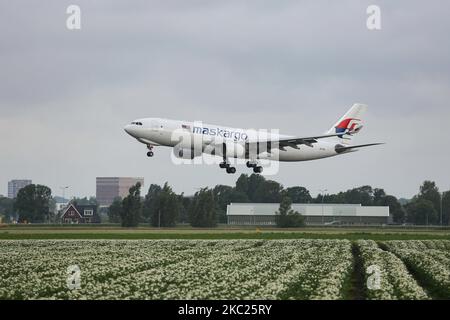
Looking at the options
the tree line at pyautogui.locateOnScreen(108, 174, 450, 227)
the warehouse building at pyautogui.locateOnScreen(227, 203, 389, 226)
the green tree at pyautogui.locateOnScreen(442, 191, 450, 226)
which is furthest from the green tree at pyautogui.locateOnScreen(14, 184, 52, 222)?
the green tree at pyautogui.locateOnScreen(442, 191, 450, 226)

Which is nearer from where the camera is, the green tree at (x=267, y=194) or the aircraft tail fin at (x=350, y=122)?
the aircraft tail fin at (x=350, y=122)

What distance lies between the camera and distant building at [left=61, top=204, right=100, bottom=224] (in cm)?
15525

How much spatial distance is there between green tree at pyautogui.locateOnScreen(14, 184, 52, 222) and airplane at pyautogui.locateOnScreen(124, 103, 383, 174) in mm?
84049

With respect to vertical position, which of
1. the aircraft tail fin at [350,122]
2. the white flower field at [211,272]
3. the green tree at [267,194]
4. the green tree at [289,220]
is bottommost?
the white flower field at [211,272]

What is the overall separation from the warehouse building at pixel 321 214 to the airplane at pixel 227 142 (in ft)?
189

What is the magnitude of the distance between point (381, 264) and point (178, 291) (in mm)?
15448

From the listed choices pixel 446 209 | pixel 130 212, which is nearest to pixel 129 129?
pixel 130 212

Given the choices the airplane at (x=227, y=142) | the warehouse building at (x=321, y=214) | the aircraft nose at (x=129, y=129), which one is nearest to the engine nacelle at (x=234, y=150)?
the airplane at (x=227, y=142)

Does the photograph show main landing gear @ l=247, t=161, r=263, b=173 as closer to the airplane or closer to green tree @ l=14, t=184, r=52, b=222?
the airplane

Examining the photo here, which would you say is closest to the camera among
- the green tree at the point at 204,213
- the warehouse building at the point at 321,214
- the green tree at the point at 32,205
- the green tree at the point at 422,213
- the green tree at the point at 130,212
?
the green tree at the point at 204,213

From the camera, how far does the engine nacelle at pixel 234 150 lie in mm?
71938

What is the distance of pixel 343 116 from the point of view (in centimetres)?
9075

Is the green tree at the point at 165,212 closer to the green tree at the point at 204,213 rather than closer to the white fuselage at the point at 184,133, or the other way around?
the green tree at the point at 204,213
